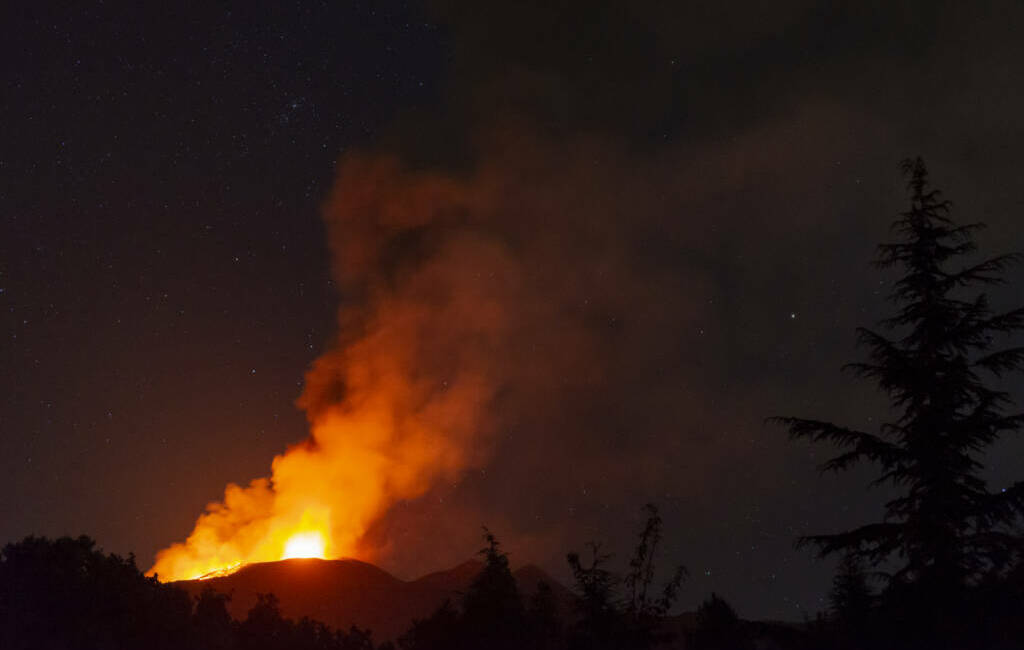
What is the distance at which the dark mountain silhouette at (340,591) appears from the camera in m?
114

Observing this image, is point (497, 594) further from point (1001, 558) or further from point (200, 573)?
point (200, 573)

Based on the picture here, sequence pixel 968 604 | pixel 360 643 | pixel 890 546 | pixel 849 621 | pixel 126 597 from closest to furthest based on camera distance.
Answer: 1. pixel 968 604
2. pixel 849 621
3. pixel 890 546
4. pixel 126 597
5. pixel 360 643

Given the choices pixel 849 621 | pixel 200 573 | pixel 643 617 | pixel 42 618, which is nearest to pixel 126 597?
pixel 42 618

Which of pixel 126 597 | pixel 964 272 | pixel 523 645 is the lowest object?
pixel 523 645

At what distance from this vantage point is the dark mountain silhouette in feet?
375

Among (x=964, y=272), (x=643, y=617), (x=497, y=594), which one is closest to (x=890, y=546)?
(x=964, y=272)

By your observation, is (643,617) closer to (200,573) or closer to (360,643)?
(360,643)

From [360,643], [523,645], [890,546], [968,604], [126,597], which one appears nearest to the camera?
[968,604]

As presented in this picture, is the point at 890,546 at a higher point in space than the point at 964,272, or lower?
lower

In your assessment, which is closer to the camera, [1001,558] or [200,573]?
[1001,558]

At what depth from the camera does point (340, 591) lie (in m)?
133

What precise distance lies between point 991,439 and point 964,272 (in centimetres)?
325

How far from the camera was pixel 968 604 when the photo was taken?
544 inches

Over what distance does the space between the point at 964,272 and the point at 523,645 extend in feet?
63.4
